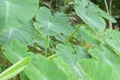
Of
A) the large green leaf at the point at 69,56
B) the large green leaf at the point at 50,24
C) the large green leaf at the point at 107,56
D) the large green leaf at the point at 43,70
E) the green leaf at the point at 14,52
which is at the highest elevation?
the large green leaf at the point at 43,70

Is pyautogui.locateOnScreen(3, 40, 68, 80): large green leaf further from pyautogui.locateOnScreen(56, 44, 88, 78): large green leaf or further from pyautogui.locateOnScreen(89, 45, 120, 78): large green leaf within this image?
pyautogui.locateOnScreen(89, 45, 120, 78): large green leaf

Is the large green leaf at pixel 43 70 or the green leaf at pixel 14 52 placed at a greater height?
the large green leaf at pixel 43 70

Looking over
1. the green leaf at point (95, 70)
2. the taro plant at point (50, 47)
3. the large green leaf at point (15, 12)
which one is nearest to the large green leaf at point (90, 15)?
the taro plant at point (50, 47)

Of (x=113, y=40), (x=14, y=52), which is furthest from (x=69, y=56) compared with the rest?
(x=113, y=40)

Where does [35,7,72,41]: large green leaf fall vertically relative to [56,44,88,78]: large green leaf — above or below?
above

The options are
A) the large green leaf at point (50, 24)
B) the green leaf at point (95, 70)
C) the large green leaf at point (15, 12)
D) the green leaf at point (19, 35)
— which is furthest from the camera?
the large green leaf at point (50, 24)

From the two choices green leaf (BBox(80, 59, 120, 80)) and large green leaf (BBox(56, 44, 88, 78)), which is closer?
green leaf (BBox(80, 59, 120, 80))

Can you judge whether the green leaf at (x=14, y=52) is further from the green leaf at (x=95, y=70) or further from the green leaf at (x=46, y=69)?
the green leaf at (x=95, y=70)

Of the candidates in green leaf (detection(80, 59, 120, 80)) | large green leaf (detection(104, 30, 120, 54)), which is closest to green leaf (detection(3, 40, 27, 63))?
green leaf (detection(80, 59, 120, 80))

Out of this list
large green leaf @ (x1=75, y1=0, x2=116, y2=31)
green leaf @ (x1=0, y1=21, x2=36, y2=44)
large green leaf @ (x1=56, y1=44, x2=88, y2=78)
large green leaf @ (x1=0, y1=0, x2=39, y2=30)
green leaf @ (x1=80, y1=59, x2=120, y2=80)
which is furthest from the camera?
large green leaf @ (x1=75, y1=0, x2=116, y2=31)
